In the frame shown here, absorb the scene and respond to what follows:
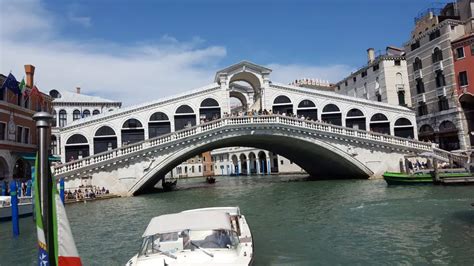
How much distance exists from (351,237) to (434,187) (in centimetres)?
1303

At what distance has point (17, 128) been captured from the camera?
25797 mm

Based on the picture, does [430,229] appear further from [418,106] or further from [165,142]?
[418,106]

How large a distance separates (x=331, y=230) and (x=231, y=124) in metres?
15.9

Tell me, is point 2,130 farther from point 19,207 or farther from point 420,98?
point 420,98

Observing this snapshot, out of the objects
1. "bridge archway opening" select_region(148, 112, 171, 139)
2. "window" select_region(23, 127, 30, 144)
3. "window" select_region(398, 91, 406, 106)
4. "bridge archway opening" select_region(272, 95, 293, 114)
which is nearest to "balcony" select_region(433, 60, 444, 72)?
"window" select_region(398, 91, 406, 106)

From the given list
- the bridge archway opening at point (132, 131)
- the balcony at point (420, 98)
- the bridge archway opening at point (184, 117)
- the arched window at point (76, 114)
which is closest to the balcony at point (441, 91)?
the balcony at point (420, 98)

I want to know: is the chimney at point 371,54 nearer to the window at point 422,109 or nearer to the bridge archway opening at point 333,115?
the window at point 422,109

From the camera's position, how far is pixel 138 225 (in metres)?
14.2

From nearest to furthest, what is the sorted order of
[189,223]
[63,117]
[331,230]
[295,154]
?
[189,223], [331,230], [295,154], [63,117]

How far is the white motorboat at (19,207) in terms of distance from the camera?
664 inches

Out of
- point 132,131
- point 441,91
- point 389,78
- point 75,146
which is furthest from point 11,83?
point 389,78

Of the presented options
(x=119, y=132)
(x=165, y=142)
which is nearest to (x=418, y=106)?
(x=165, y=142)

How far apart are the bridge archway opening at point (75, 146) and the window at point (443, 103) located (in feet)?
94.1

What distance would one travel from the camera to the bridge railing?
2374cm
